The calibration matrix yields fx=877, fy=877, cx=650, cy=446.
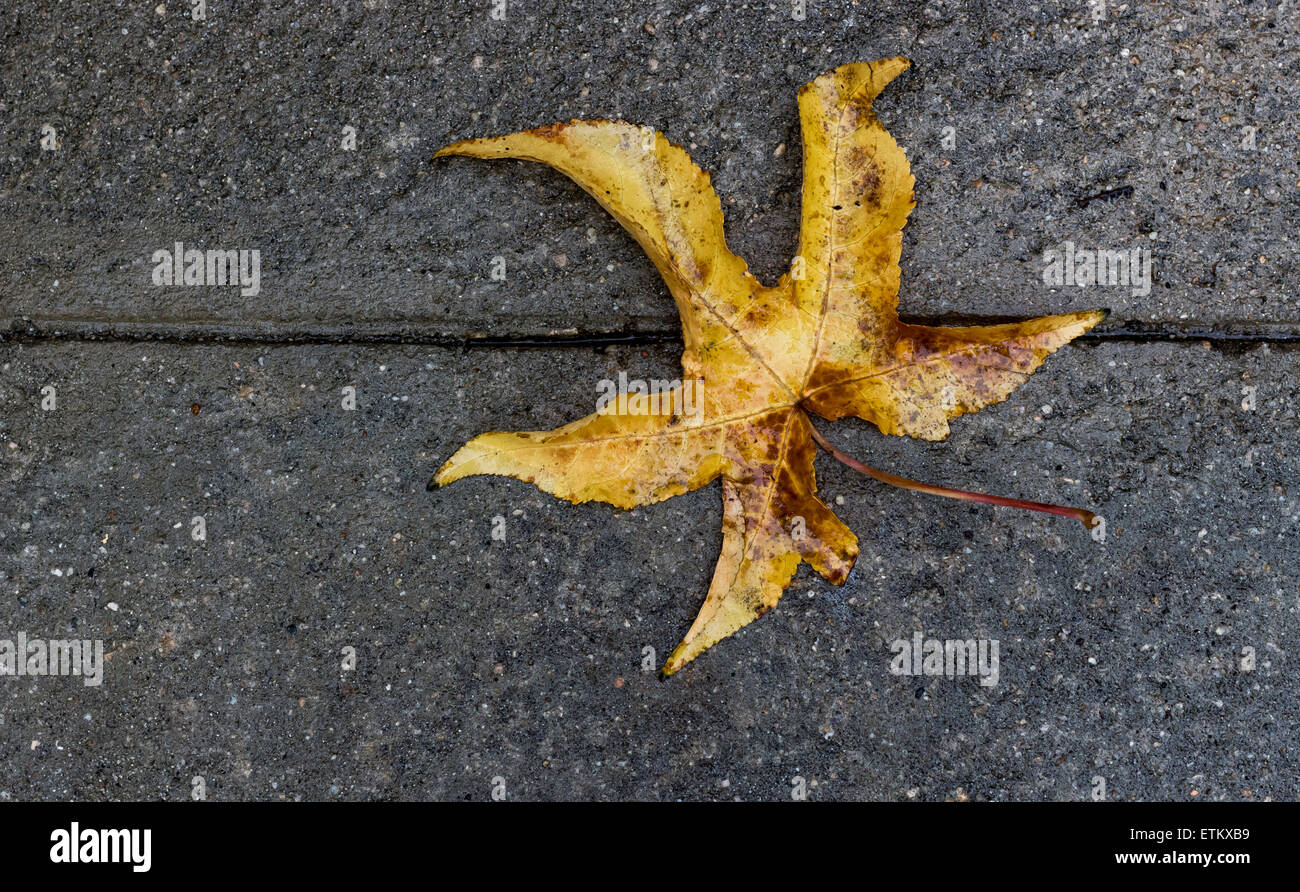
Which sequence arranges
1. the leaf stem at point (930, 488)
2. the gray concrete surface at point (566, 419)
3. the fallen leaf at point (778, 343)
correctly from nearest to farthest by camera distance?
the fallen leaf at point (778, 343) < the leaf stem at point (930, 488) < the gray concrete surface at point (566, 419)

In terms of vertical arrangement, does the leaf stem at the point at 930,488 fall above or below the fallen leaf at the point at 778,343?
below

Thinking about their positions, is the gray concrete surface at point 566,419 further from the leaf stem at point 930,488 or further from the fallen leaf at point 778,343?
the fallen leaf at point 778,343

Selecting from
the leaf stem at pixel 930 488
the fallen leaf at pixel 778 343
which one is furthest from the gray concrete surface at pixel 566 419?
the fallen leaf at pixel 778 343

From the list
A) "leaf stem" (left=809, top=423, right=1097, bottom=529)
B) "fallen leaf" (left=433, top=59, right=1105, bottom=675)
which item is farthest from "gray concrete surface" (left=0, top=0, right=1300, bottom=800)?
"fallen leaf" (left=433, top=59, right=1105, bottom=675)

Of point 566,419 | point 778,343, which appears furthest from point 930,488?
point 566,419

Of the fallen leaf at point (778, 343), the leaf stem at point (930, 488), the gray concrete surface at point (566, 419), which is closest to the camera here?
the fallen leaf at point (778, 343)

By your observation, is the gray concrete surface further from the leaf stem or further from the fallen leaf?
the fallen leaf

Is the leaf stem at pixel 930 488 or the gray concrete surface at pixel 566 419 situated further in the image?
the gray concrete surface at pixel 566 419
